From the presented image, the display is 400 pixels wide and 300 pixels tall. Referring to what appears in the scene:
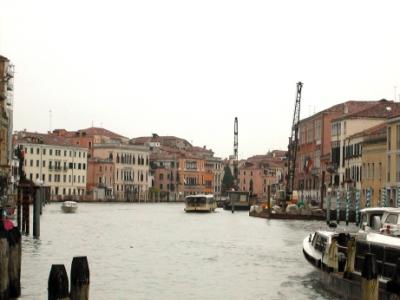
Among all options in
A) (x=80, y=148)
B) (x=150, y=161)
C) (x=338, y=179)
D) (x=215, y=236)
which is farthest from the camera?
(x=150, y=161)

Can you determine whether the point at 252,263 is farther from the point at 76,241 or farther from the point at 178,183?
the point at 178,183

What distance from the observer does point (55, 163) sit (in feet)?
434

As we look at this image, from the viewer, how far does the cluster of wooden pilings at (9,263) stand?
1630 cm

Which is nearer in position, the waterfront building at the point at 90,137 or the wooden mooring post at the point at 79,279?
the wooden mooring post at the point at 79,279

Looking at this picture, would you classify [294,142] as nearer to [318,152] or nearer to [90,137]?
[318,152]

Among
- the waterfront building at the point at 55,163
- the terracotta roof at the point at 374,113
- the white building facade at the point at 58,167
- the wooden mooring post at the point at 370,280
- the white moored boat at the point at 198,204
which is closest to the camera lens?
the wooden mooring post at the point at 370,280

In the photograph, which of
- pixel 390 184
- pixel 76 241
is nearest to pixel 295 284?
pixel 76 241

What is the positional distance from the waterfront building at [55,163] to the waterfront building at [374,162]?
67530mm

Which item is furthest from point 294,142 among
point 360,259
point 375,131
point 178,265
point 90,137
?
point 360,259

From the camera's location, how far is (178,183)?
546ft

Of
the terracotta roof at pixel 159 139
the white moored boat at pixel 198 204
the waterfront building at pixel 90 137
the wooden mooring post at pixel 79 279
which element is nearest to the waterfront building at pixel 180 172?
the terracotta roof at pixel 159 139

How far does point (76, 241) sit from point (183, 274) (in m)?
14.4

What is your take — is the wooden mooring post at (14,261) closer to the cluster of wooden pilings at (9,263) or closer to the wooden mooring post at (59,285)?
the cluster of wooden pilings at (9,263)

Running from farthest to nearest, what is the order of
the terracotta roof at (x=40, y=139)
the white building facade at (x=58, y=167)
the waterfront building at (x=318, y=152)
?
the white building facade at (x=58, y=167) < the terracotta roof at (x=40, y=139) < the waterfront building at (x=318, y=152)
